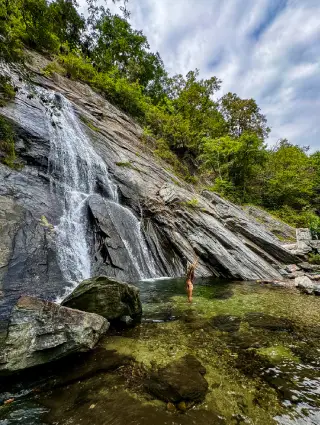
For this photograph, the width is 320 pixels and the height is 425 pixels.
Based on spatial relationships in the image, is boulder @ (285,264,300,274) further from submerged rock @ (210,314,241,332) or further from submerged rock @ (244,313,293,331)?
submerged rock @ (210,314,241,332)

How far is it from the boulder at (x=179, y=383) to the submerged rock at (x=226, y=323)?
6.57 feet

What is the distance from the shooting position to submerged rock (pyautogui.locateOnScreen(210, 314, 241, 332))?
5.92 m

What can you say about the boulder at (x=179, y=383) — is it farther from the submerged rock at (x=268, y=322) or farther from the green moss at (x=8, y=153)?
the green moss at (x=8, y=153)

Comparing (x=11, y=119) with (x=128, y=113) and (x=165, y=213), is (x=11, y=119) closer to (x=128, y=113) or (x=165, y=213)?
(x=165, y=213)

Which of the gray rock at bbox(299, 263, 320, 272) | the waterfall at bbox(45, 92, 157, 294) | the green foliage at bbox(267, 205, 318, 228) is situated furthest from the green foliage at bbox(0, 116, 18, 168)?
the green foliage at bbox(267, 205, 318, 228)

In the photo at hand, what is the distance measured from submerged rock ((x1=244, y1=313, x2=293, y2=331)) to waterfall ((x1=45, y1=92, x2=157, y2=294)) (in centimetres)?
674

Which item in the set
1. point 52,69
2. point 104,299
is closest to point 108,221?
point 104,299

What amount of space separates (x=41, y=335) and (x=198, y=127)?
117 ft

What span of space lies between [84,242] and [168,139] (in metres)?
24.0

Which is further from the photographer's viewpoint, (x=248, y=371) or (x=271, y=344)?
(x=271, y=344)

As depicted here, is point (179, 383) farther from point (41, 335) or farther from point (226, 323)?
point (226, 323)

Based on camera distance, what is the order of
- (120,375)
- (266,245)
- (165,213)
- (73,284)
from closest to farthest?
(120,375) → (73,284) → (165,213) → (266,245)

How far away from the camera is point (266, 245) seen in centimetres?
1788

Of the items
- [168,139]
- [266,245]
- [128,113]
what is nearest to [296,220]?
[266,245]
